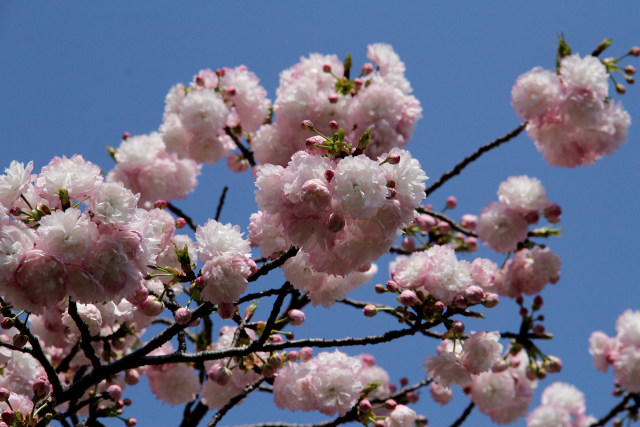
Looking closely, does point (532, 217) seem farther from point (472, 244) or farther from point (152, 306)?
point (152, 306)

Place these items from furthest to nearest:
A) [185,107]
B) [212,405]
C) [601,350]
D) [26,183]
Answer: [601,350]
[185,107]
[212,405]
[26,183]

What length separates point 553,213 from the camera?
3.85 meters

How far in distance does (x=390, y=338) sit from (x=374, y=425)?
0.83 meters

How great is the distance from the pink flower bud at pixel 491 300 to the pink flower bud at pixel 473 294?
0.09m

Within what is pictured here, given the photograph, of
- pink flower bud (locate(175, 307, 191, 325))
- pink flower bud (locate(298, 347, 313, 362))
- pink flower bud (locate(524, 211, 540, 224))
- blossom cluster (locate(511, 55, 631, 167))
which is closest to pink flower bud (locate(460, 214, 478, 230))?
pink flower bud (locate(524, 211, 540, 224))

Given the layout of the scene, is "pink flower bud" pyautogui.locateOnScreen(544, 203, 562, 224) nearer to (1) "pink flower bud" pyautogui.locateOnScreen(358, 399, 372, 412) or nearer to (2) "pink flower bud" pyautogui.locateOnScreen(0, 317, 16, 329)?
(1) "pink flower bud" pyautogui.locateOnScreen(358, 399, 372, 412)

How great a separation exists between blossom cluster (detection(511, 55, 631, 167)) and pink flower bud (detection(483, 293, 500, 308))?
172 cm

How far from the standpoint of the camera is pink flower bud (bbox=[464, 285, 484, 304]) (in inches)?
93.6

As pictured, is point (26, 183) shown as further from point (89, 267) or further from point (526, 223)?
point (526, 223)

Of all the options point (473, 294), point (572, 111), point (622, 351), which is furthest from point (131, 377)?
point (622, 351)

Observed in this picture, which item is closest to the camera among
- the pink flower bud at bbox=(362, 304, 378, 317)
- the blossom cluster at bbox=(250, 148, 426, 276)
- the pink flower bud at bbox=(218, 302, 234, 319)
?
the blossom cluster at bbox=(250, 148, 426, 276)

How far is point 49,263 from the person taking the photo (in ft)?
5.85

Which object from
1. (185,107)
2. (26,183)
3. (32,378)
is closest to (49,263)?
(26,183)

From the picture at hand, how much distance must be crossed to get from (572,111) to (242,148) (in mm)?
2077
